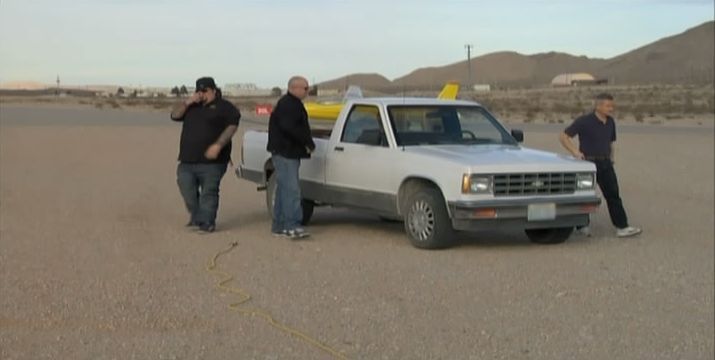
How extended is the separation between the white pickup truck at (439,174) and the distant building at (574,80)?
154686mm

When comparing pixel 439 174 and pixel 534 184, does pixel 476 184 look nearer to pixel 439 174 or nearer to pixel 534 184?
pixel 439 174

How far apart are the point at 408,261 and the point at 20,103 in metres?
4.65

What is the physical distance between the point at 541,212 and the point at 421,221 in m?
1.25

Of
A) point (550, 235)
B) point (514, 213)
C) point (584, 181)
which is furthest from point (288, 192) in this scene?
point (584, 181)

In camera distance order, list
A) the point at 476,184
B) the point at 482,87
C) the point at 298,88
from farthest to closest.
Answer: the point at 482,87 < the point at 298,88 < the point at 476,184

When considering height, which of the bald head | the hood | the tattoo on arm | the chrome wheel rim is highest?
the bald head

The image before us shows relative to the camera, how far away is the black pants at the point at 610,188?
11.9m

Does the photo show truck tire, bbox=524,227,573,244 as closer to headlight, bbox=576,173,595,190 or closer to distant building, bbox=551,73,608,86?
headlight, bbox=576,173,595,190

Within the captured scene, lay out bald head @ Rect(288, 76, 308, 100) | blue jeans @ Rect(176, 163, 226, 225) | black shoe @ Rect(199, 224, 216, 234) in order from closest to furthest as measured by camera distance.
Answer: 1. bald head @ Rect(288, 76, 308, 100)
2. blue jeans @ Rect(176, 163, 226, 225)
3. black shoe @ Rect(199, 224, 216, 234)

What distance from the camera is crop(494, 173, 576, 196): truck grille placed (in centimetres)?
1058

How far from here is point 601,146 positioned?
11898 millimetres

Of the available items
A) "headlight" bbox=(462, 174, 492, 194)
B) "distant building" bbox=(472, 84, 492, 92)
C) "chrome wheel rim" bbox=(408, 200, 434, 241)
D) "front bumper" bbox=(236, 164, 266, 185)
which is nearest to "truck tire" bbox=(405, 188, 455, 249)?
"chrome wheel rim" bbox=(408, 200, 434, 241)

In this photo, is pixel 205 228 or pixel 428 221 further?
pixel 205 228

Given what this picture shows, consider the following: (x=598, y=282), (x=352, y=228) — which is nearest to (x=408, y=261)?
(x=598, y=282)
